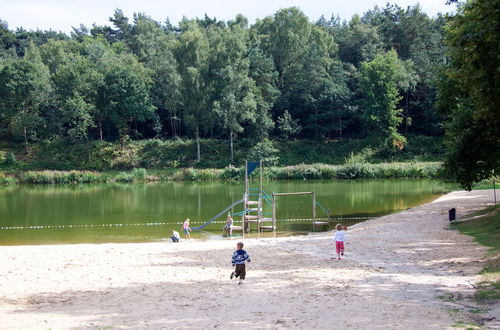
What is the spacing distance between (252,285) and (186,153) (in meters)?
60.9

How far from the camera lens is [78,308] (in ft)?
42.7

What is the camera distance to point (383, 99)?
7262cm

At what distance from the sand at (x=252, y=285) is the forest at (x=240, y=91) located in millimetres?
50024

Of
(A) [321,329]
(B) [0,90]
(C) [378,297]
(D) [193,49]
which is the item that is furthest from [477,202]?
(B) [0,90]

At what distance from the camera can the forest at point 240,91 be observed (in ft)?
235

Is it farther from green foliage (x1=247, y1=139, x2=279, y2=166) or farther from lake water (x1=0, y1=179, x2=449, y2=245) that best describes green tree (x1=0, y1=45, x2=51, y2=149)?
green foliage (x1=247, y1=139, x2=279, y2=166)

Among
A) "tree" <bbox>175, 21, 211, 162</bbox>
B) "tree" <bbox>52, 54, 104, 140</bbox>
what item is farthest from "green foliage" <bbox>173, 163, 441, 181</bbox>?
"tree" <bbox>52, 54, 104, 140</bbox>

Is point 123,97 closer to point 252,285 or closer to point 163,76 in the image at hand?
point 163,76

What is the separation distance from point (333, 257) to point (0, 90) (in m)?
68.8

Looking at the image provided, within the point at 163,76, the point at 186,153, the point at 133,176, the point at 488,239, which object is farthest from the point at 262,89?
the point at 488,239

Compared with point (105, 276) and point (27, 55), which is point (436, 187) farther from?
point (27, 55)

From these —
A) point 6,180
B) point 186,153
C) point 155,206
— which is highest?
point 186,153

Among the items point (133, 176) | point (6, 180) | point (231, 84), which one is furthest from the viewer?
point (231, 84)

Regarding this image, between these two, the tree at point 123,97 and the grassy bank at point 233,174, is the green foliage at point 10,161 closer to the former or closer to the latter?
the grassy bank at point 233,174
